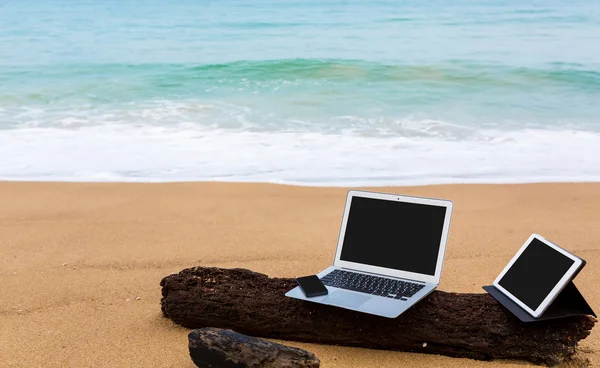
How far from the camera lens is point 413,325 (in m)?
3.11

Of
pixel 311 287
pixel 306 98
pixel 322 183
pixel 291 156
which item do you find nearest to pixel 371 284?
pixel 311 287

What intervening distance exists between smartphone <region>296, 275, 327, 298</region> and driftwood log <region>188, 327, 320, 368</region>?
0.37m

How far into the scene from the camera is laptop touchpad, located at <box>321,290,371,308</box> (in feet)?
10.1

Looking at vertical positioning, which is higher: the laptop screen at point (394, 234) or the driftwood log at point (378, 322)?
the laptop screen at point (394, 234)

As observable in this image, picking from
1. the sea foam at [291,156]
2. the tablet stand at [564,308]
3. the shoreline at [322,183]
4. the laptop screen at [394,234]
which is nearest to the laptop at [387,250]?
the laptop screen at [394,234]

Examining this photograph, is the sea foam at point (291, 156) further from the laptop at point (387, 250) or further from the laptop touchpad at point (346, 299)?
the laptop touchpad at point (346, 299)

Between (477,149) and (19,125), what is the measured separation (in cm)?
597

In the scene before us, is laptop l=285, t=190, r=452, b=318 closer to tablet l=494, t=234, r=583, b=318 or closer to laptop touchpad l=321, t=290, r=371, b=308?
laptop touchpad l=321, t=290, r=371, b=308

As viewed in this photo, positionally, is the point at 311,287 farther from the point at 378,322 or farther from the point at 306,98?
the point at 306,98

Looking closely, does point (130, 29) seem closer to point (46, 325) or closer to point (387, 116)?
point (387, 116)

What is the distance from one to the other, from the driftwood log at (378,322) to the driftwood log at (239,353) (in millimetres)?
389

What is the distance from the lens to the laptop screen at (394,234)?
10.8 ft

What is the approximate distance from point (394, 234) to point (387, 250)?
0.08 m

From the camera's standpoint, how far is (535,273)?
309 centimetres
